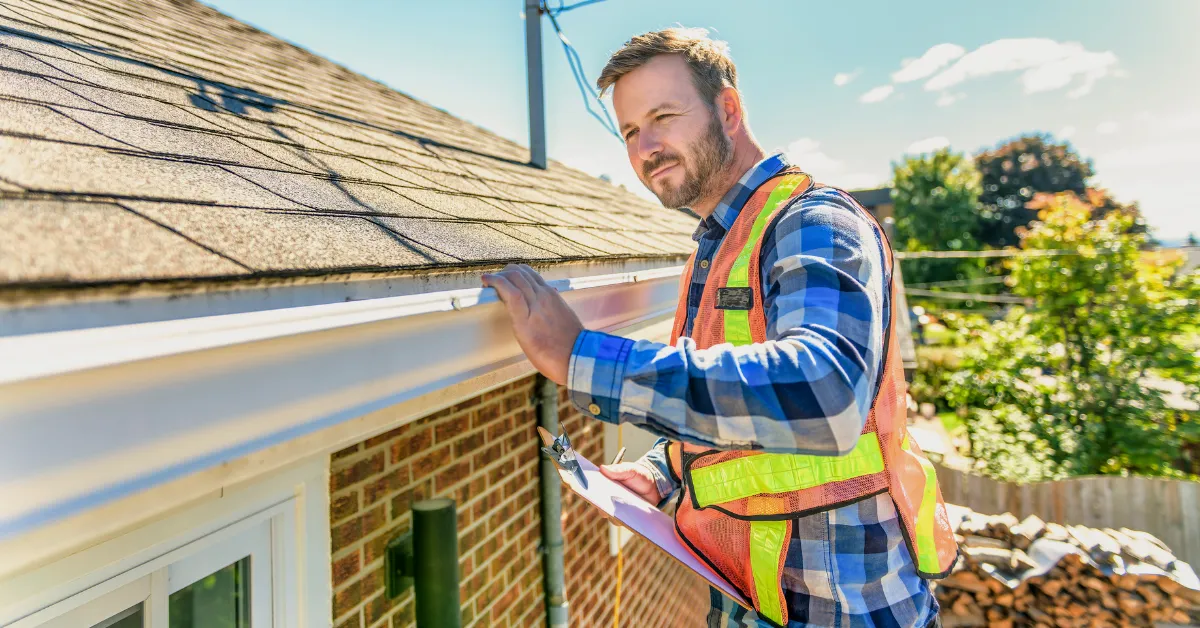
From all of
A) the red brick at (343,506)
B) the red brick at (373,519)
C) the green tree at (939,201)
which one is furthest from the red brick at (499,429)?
the green tree at (939,201)

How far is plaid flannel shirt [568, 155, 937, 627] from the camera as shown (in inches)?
38.2

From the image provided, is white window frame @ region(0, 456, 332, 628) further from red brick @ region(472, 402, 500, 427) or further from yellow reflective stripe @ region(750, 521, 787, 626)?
yellow reflective stripe @ region(750, 521, 787, 626)

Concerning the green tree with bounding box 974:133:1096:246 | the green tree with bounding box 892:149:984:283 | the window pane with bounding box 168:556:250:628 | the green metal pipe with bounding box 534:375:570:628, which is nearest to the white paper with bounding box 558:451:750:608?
the window pane with bounding box 168:556:250:628

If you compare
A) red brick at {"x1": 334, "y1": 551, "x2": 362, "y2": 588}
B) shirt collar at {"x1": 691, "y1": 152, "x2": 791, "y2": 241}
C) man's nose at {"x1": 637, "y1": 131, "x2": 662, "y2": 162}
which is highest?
man's nose at {"x1": 637, "y1": 131, "x2": 662, "y2": 162}

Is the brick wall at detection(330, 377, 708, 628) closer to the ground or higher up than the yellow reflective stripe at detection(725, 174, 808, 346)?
closer to the ground

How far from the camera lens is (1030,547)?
16.9 feet

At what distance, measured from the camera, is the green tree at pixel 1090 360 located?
25.1 ft

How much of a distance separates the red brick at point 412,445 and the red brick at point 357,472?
62mm

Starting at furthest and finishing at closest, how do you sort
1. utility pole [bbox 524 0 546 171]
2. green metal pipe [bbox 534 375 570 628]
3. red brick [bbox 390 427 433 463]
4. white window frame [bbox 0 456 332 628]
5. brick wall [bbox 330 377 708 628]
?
utility pole [bbox 524 0 546 171] < green metal pipe [bbox 534 375 570 628] < red brick [bbox 390 427 433 463] < brick wall [bbox 330 377 708 628] < white window frame [bbox 0 456 332 628]

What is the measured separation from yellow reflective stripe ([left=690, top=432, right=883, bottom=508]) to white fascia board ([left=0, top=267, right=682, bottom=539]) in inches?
25.9

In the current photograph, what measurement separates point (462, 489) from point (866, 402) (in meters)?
1.90

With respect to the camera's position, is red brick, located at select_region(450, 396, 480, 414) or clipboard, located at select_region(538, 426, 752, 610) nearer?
clipboard, located at select_region(538, 426, 752, 610)

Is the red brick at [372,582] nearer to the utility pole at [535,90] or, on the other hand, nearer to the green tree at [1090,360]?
the utility pole at [535,90]

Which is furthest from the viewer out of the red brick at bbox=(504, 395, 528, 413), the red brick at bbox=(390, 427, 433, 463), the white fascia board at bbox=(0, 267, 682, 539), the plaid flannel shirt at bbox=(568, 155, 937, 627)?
the red brick at bbox=(504, 395, 528, 413)
